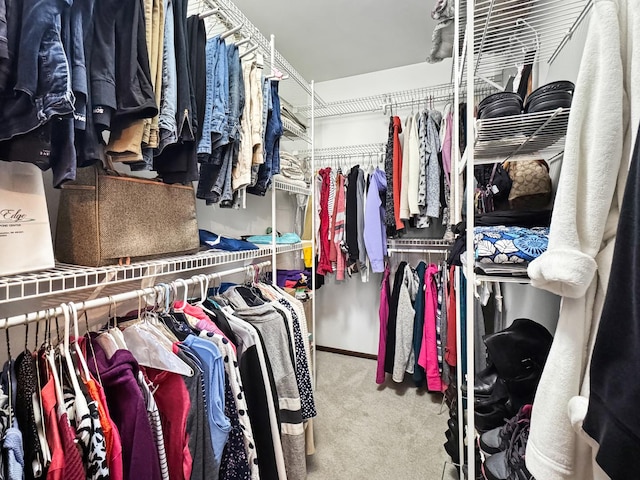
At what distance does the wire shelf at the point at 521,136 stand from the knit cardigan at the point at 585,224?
0.28m

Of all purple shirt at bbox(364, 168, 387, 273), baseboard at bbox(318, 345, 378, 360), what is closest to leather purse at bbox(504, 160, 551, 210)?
purple shirt at bbox(364, 168, 387, 273)

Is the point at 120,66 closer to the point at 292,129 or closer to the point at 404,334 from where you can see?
the point at 292,129

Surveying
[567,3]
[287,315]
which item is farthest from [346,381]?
[567,3]

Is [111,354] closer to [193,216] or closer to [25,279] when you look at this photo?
[25,279]

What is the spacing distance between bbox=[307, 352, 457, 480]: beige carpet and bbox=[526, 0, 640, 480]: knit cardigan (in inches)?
49.2

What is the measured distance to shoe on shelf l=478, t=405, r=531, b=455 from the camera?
813 mm

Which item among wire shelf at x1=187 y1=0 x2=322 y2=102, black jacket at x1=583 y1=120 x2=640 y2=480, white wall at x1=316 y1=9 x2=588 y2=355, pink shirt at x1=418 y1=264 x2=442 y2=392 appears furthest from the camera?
white wall at x1=316 y1=9 x2=588 y2=355

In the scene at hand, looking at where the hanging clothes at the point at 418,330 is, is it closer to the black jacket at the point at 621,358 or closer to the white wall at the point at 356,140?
the white wall at the point at 356,140

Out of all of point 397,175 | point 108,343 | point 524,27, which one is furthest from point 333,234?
point 108,343

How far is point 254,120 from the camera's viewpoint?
1.30 m

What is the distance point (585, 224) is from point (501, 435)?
671 mm

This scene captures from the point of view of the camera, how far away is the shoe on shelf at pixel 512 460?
0.72 metres

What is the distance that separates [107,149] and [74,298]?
2.17 feet

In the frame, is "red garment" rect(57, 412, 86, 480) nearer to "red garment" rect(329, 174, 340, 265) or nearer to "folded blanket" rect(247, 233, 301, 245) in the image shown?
"folded blanket" rect(247, 233, 301, 245)
